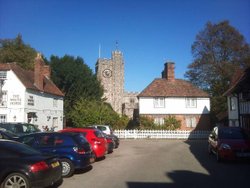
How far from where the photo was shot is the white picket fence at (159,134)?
3962 centimetres

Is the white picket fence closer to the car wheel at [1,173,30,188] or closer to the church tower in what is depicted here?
the car wheel at [1,173,30,188]

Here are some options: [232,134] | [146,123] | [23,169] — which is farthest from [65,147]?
[146,123]

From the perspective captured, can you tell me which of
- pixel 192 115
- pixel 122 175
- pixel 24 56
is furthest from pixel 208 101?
pixel 122 175

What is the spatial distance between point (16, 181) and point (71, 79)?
46.0 m

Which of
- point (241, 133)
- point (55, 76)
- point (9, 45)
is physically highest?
point (9, 45)

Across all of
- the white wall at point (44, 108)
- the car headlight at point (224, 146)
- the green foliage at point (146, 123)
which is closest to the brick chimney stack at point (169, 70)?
the green foliage at point (146, 123)

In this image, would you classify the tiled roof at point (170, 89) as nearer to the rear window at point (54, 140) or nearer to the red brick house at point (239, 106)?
the red brick house at point (239, 106)

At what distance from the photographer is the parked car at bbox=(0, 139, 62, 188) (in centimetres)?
966

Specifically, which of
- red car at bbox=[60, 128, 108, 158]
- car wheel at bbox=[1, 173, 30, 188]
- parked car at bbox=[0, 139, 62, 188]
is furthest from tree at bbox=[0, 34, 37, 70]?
car wheel at bbox=[1, 173, 30, 188]

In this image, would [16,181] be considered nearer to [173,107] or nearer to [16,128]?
[16,128]

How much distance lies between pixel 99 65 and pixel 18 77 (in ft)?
205

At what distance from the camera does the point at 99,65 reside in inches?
3829

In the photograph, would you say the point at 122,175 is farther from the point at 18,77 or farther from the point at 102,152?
the point at 18,77

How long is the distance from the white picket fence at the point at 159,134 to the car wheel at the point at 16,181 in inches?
1193
